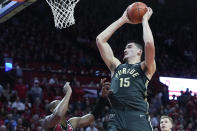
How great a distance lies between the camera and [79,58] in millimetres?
19422

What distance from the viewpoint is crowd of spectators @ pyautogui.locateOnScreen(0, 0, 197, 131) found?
44.2ft

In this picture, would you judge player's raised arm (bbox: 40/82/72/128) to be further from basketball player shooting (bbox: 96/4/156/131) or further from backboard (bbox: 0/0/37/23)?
backboard (bbox: 0/0/37/23)

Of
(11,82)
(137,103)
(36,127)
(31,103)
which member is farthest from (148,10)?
(11,82)

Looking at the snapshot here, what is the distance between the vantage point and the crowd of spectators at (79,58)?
44.2ft

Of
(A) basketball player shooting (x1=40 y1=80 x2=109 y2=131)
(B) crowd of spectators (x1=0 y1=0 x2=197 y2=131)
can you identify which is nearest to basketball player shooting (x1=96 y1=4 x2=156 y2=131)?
(A) basketball player shooting (x1=40 y1=80 x2=109 y2=131)

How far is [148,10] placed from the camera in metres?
4.39

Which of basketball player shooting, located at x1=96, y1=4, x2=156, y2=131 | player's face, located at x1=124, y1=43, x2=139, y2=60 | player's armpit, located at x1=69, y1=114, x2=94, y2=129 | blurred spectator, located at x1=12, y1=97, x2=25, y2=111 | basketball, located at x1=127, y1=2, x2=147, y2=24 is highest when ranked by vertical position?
basketball, located at x1=127, y1=2, x2=147, y2=24

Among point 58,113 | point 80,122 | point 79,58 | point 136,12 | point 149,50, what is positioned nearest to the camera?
point 149,50

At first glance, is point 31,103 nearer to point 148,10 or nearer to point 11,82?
point 11,82

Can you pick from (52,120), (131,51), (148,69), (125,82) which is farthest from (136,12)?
(52,120)

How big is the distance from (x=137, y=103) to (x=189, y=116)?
13120 mm

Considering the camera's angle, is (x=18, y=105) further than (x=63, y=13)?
Yes

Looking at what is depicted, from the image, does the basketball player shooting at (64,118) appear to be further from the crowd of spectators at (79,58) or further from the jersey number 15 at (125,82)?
the crowd of spectators at (79,58)

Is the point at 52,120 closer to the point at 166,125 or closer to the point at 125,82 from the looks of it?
the point at 125,82
